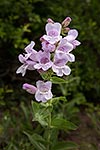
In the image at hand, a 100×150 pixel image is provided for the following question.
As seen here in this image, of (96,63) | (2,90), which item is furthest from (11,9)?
(96,63)

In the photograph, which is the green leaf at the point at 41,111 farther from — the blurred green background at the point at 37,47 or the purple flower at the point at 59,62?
the blurred green background at the point at 37,47

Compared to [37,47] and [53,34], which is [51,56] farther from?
[37,47]

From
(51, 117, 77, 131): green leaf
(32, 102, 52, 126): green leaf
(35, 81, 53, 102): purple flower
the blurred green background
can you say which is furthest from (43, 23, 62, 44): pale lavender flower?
the blurred green background

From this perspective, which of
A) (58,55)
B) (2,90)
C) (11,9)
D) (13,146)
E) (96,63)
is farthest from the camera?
(96,63)

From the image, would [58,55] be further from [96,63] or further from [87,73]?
[96,63]

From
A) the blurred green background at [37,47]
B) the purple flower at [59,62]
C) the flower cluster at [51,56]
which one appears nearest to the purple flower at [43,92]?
the flower cluster at [51,56]

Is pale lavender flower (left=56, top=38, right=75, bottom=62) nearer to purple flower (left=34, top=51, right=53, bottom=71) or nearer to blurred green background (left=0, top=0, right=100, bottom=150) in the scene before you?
purple flower (left=34, top=51, right=53, bottom=71)

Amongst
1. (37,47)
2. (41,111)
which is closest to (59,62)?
(41,111)
